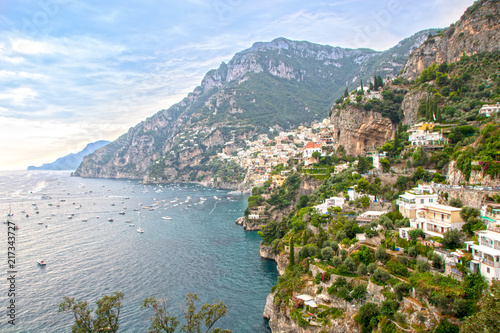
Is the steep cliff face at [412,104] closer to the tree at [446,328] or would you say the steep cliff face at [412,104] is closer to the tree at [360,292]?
the tree at [360,292]

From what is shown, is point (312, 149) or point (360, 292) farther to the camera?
point (312, 149)

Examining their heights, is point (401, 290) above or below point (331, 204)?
below

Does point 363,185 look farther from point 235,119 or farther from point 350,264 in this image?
point 235,119

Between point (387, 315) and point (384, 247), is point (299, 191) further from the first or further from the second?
point (387, 315)

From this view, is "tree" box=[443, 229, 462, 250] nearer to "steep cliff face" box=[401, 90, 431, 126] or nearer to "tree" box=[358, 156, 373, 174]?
"tree" box=[358, 156, 373, 174]

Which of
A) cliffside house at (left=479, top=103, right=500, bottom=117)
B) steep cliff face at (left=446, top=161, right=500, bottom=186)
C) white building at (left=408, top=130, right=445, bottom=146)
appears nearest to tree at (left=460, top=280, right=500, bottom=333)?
steep cliff face at (left=446, top=161, right=500, bottom=186)


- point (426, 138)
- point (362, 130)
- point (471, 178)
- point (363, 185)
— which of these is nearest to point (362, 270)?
point (471, 178)

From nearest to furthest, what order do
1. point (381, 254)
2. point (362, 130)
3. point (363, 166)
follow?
point (381, 254) → point (363, 166) → point (362, 130)
